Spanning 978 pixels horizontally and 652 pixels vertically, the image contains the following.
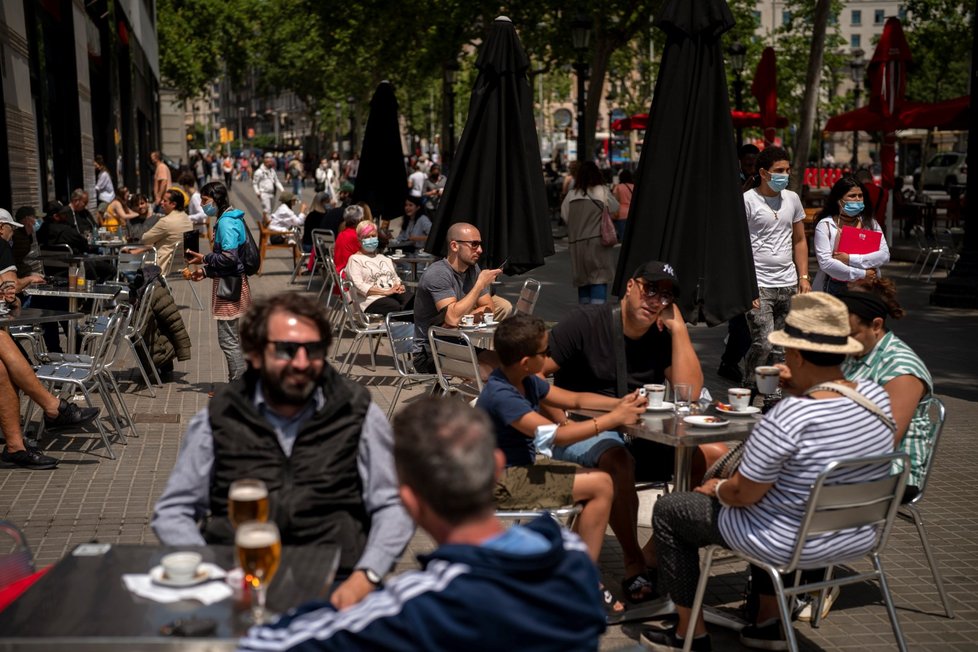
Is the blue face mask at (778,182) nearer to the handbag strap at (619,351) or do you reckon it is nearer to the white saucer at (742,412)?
the handbag strap at (619,351)

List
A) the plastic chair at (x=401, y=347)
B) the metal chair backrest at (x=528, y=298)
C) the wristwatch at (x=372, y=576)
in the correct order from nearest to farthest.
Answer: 1. the wristwatch at (x=372, y=576)
2. the plastic chair at (x=401, y=347)
3. the metal chair backrest at (x=528, y=298)

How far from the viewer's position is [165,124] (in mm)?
66562

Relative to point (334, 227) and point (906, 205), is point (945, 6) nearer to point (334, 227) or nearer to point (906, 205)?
point (906, 205)

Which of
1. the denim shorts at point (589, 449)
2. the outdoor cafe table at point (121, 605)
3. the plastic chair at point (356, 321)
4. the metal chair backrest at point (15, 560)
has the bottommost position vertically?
the plastic chair at point (356, 321)

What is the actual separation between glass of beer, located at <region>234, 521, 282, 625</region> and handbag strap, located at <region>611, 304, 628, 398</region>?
309cm

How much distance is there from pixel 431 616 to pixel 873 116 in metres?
23.2

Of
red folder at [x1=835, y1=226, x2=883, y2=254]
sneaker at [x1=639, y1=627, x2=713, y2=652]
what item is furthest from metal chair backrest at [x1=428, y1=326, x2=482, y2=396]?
red folder at [x1=835, y1=226, x2=883, y2=254]

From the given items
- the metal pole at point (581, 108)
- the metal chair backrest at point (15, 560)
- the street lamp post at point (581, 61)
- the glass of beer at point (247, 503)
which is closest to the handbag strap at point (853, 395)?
the glass of beer at point (247, 503)

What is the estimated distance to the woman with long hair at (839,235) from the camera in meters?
9.41

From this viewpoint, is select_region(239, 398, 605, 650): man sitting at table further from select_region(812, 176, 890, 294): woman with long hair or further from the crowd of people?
select_region(812, 176, 890, 294): woman with long hair

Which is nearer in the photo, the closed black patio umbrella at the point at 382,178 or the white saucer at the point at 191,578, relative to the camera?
the white saucer at the point at 191,578

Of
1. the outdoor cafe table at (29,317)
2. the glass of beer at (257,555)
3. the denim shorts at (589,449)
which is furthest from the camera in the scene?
the outdoor cafe table at (29,317)

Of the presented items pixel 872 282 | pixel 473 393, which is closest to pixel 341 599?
pixel 872 282

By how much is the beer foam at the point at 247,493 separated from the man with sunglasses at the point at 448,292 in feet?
17.5
